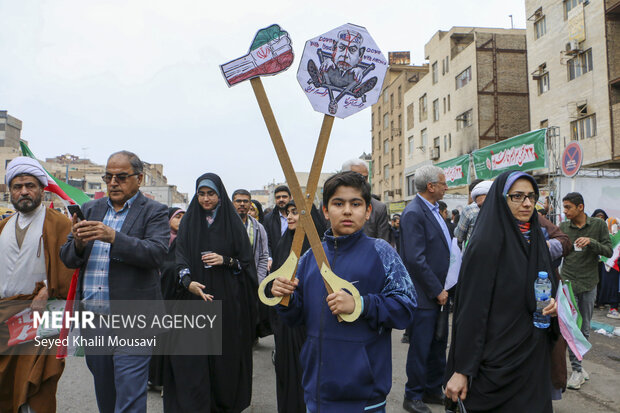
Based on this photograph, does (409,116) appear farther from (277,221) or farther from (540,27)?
(277,221)

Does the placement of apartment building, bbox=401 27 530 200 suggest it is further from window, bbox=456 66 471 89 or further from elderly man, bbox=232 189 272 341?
elderly man, bbox=232 189 272 341

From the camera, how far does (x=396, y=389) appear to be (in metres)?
4.82

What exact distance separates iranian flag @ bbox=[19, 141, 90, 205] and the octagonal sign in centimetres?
249

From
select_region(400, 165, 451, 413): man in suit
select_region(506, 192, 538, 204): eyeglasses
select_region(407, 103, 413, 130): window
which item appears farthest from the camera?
select_region(407, 103, 413, 130): window

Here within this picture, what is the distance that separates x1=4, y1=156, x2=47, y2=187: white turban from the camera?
328 cm

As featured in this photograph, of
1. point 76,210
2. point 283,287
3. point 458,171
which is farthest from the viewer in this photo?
point 458,171

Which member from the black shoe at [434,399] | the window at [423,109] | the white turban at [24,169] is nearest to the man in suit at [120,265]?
the white turban at [24,169]

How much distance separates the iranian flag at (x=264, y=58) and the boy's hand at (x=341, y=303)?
3.95ft

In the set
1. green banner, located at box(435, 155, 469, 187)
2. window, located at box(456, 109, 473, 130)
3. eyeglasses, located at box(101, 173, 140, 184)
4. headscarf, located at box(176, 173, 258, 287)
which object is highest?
window, located at box(456, 109, 473, 130)

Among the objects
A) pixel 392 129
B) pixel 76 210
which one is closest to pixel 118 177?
pixel 76 210

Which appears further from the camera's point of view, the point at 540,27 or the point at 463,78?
the point at 463,78

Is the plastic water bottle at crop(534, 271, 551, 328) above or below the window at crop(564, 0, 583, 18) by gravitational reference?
below

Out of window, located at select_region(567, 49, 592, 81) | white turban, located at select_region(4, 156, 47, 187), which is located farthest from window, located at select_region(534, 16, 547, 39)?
white turban, located at select_region(4, 156, 47, 187)

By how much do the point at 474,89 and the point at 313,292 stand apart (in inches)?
1074
